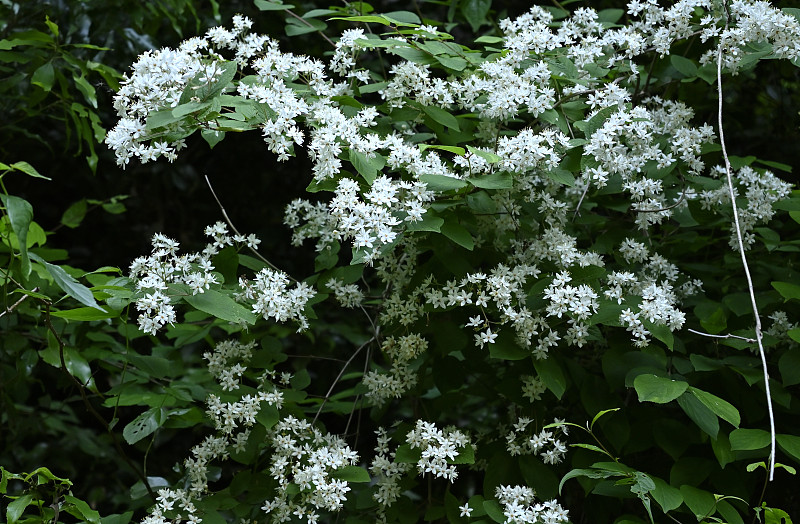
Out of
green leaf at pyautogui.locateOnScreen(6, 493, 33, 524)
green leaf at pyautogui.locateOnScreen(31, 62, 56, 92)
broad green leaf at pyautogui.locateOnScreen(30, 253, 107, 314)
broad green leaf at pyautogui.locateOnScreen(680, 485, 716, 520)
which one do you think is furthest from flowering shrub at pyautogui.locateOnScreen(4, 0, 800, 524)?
green leaf at pyautogui.locateOnScreen(31, 62, 56, 92)

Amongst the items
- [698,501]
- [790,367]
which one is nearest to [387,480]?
[698,501]

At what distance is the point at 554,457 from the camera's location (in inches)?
70.9

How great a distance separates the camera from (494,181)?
169 centimetres

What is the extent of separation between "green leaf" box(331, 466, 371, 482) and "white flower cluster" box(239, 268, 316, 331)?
→ 37 centimetres

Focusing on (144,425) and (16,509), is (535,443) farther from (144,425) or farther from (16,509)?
(16,509)

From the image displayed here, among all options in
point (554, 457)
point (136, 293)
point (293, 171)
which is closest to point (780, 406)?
point (554, 457)

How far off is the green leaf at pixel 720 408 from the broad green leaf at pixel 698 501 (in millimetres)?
195

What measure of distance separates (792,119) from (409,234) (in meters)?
2.09

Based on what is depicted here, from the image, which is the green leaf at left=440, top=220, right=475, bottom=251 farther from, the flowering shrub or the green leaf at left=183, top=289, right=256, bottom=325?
the green leaf at left=183, top=289, right=256, bottom=325

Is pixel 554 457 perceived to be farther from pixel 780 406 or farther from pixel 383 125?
pixel 383 125

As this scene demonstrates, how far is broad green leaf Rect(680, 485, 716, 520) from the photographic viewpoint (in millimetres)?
1573

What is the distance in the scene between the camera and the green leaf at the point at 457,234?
1.70 meters

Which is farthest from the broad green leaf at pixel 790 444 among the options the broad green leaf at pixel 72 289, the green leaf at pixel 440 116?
the broad green leaf at pixel 72 289

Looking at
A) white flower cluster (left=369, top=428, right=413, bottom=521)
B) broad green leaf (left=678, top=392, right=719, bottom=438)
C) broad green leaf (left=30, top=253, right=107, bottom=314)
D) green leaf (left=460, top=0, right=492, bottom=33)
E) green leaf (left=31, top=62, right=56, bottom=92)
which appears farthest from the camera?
green leaf (left=460, top=0, right=492, bottom=33)
